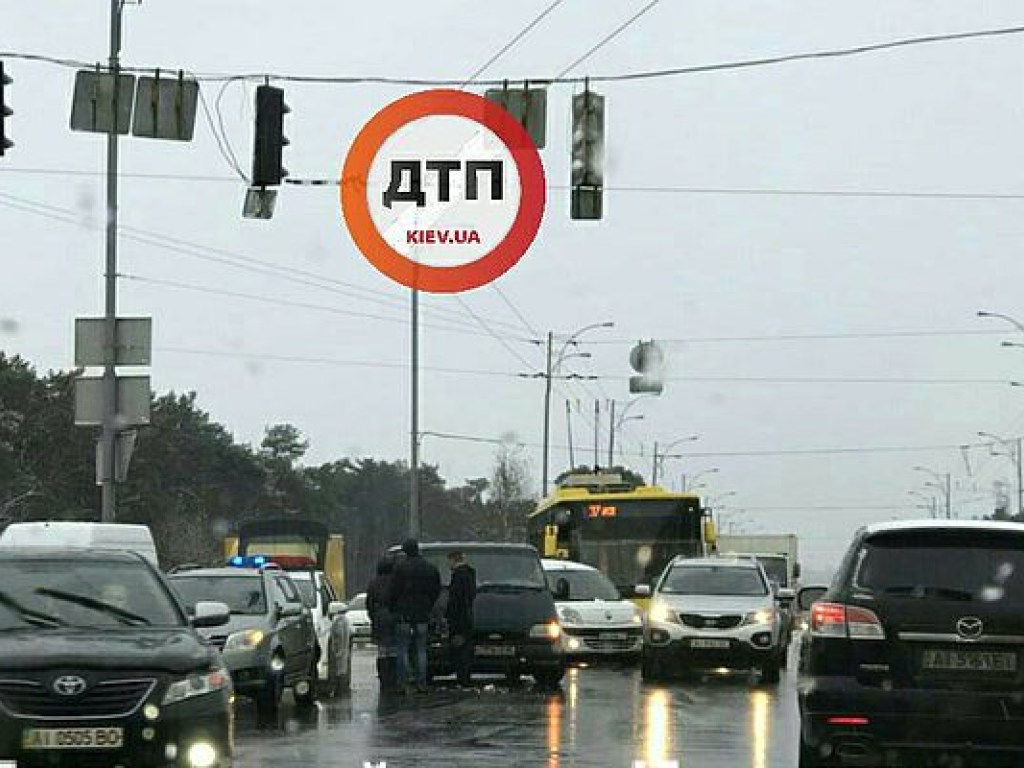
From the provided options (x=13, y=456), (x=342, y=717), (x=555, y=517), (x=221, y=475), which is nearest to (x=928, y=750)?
(x=342, y=717)

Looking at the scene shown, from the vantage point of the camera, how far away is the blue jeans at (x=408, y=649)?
22.7 m

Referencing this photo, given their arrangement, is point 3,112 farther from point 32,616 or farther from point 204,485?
point 204,485

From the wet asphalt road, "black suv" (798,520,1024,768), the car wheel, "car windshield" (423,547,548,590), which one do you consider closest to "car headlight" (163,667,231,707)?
the wet asphalt road

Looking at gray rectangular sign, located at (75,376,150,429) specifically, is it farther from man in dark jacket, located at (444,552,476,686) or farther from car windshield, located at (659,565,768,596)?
car windshield, located at (659,565,768,596)

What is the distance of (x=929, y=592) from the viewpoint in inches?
444

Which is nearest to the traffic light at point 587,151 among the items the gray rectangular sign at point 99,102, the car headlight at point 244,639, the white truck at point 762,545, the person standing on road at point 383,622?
the gray rectangular sign at point 99,102

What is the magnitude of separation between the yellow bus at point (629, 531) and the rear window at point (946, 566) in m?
24.1

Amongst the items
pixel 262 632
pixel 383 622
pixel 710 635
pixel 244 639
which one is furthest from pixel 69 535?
pixel 710 635

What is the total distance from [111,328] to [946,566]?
1985 cm

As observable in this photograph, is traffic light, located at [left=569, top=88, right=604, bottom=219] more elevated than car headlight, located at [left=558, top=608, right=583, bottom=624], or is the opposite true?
traffic light, located at [left=569, top=88, right=604, bottom=219]

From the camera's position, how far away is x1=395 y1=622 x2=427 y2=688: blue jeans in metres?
22.7

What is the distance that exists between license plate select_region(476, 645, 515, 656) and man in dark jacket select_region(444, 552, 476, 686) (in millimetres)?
302

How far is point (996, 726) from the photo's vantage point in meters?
11.0

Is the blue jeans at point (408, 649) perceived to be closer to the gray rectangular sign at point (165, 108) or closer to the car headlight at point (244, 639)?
the car headlight at point (244, 639)
